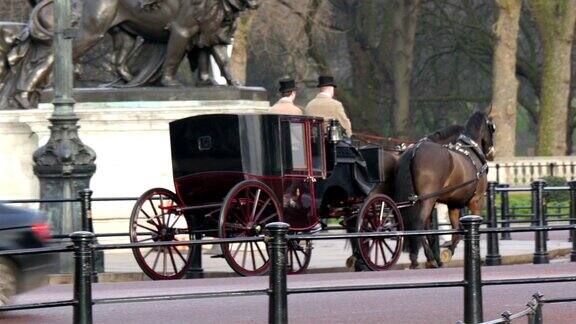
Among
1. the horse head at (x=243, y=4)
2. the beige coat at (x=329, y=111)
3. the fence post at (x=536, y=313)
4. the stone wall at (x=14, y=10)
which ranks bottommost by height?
the fence post at (x=536, y=313)

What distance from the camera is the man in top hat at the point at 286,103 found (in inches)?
823

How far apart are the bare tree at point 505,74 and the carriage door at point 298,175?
29000 millimetres

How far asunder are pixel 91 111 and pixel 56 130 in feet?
11.5

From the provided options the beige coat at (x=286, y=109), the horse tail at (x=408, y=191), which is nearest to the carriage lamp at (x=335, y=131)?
the beige coat at (x=286, y=109)

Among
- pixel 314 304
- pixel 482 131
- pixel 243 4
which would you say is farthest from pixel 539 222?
pixel 314 304

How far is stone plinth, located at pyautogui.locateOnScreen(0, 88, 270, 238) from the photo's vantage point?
23.4 meters

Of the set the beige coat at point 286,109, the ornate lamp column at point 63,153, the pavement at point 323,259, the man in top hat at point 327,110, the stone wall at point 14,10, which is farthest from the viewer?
the stone wall at point 14,10

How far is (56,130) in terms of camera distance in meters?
20.0

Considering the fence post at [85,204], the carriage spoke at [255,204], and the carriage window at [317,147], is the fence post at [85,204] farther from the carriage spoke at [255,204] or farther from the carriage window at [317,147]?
the carriage window at [317,147]


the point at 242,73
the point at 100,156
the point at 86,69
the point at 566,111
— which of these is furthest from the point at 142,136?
the point at 566,111

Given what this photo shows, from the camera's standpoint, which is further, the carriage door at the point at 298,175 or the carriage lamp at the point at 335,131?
the carriage lamp at the point at 335,131

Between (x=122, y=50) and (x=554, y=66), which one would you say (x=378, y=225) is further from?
(x=554, y=66)

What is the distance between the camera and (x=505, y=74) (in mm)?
48969

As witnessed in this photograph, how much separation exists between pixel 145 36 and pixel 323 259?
13.1 feet
